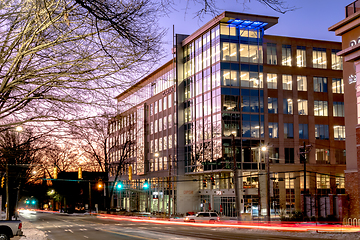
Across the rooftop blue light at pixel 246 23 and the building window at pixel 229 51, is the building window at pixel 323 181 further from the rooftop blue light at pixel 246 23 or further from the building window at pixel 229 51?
the rooftop blue light at pixel 246 23

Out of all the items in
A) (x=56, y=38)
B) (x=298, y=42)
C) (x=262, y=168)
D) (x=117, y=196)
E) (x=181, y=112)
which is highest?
(x=298, y=42)

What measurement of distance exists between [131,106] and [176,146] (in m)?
58.8

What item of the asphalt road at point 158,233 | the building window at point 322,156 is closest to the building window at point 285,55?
the building window at point 322,156

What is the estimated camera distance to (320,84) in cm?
6638

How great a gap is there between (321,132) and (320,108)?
3.90 m

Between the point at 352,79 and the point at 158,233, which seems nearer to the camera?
the point at 158,233

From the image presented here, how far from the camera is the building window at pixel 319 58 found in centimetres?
6631

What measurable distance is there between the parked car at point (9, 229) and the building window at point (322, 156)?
50533 mm

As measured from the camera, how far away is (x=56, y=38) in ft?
35.3

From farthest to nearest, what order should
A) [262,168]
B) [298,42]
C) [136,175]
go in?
[136,175]
[298,42]
[262,168]

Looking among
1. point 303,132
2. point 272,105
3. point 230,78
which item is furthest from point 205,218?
point 303,132

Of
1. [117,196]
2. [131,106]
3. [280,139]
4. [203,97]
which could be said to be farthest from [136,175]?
[131,106]

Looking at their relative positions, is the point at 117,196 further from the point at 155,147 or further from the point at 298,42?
the point at 298,42

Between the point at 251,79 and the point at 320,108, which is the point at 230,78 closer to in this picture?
the point at 251,79
